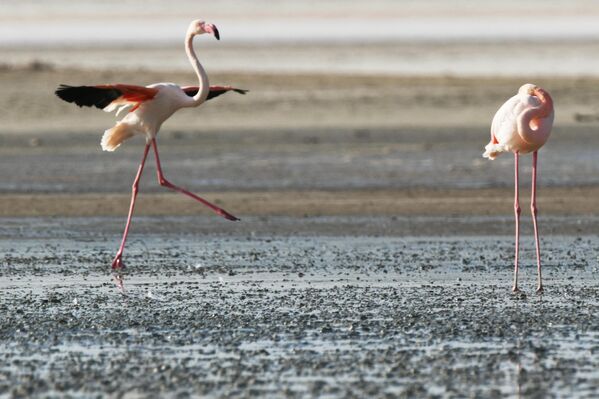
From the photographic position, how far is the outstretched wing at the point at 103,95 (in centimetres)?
1297

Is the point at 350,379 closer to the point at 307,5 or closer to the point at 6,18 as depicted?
the point at 6,18

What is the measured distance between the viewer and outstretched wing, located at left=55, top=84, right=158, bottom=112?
13.0 metres

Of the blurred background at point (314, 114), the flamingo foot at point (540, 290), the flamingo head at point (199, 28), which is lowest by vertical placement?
the flamingo foot at point (540, 290)

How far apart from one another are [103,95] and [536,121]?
3803mm

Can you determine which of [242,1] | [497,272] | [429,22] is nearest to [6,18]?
[242,1]

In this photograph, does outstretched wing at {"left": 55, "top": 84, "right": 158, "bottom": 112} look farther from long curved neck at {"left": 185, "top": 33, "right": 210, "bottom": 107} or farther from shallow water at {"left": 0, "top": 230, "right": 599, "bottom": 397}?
shallow water at {"left": 0, "top": 230, "right": 599, "bottom": 397}

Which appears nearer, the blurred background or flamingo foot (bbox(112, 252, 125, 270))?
flamingo foot (bbox(112, 252, 125, 270))

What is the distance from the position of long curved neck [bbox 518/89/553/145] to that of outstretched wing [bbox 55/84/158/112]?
3584 mm

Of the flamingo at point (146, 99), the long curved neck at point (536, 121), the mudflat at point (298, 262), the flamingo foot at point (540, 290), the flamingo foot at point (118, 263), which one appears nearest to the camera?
the mudflat at point (298, 262)

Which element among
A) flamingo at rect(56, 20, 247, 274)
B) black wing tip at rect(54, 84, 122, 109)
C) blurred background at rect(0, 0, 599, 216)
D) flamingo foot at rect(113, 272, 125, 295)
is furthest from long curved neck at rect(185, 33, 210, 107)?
blurred background at rect(0, 0, 599, 216)

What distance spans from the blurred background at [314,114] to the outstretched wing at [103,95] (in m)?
3.20

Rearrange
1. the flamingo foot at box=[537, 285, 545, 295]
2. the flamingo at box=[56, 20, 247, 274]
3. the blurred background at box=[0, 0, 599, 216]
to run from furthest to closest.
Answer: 1. the blurred background at box=[0, 0, 599, 216]
2. the flamingo at box=[56, 20, 247, 274]
3. the flamingo foot at box=[537, 285, 545, 295]

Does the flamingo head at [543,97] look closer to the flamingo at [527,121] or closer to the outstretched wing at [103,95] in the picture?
the flamingo at [527,121]

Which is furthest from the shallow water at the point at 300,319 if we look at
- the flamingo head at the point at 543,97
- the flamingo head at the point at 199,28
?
the flamingo head at the point at 199,28
